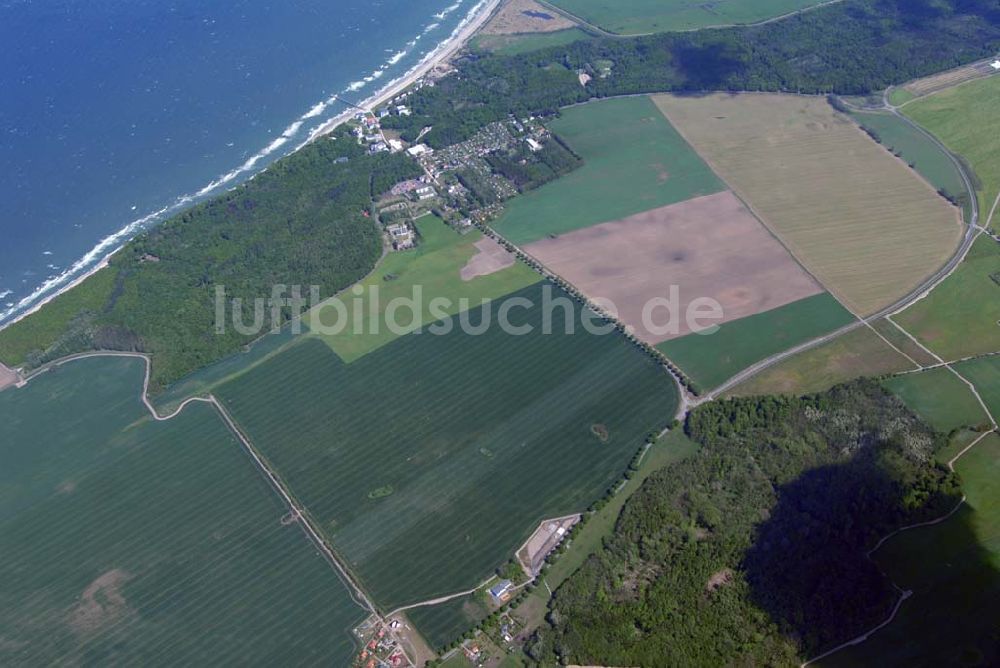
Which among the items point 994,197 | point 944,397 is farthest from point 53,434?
point 994,197

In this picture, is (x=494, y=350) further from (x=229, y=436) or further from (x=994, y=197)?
(x=994, y=197)

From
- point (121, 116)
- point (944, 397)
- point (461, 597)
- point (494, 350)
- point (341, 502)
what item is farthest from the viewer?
point (121, 116)

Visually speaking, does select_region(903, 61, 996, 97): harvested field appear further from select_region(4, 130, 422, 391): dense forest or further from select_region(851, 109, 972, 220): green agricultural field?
select_region(4, 130, 422, 391): dense forest

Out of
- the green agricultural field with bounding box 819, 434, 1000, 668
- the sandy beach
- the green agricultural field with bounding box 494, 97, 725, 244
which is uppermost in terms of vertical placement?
the sandy beach

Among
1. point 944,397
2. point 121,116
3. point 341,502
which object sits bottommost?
point 944,397

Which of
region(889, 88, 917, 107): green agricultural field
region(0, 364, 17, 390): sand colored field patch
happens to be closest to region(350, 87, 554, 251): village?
region(0, 364, 17, 390): sand colored field patch

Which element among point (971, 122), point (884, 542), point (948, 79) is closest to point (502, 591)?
point (884, 542)

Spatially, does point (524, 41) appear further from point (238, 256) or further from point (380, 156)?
point (238, 256)

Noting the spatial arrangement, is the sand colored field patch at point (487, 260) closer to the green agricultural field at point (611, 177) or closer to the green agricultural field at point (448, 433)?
the green agricultural field at point (611, 177)
